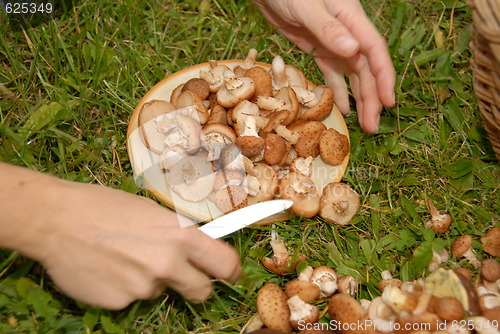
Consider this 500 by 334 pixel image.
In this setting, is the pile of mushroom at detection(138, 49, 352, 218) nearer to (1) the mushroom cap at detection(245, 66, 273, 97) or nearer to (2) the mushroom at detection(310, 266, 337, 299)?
(1) the mushroom cap at detection(245, 66, 273, 97)

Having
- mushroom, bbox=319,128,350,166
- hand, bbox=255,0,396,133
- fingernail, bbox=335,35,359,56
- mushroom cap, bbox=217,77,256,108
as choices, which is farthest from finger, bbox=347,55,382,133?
mushroom cap, bbox=217,77,256,108

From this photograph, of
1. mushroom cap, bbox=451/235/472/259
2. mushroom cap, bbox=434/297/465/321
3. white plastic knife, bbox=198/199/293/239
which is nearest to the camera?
mushroom cap, bbox=434/297/465/321

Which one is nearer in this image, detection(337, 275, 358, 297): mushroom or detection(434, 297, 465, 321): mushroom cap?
detection(434, 297, 465, 321): mushroom cap

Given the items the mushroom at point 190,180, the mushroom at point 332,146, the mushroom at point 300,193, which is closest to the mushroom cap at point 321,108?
the mushroom at point 332,146

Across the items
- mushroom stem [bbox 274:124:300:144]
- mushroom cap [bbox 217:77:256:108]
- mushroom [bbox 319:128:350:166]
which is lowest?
mushroom [bbox 319:128:350:166]

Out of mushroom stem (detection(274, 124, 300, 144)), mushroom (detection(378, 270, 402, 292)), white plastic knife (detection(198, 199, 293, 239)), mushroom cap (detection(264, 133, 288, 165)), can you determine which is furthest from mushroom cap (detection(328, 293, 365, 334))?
mushroom stem (detection(274, 124, 300, 144))

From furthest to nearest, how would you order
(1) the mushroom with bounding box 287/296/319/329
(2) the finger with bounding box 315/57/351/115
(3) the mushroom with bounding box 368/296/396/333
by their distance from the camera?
1. (2) the finger with bounding box 315/57/351/115
2. (1) the mushroom with bounding box 287/296/319/329
3. (3) the mushroom with bounding box 368/296/396/333

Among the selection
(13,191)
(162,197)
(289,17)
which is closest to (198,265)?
(162,197)

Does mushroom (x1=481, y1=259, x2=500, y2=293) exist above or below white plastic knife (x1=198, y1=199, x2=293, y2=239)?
below

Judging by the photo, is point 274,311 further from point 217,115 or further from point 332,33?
point 332,33
